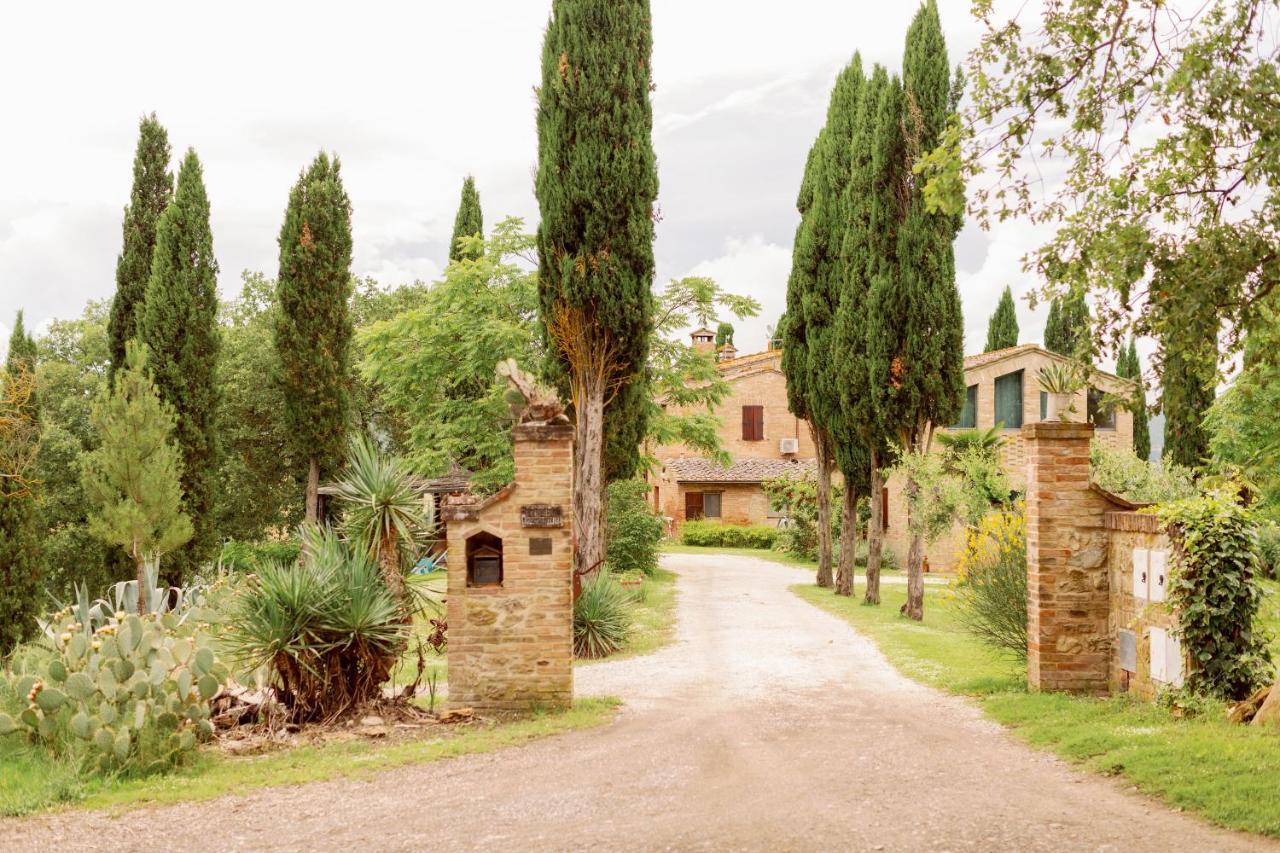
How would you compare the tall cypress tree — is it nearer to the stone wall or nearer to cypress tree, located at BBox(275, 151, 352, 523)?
the stone wall

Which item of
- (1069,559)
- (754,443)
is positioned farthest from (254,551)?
(1069,559)

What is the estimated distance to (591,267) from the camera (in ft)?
53.2

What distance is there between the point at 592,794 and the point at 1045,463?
6.04 metres

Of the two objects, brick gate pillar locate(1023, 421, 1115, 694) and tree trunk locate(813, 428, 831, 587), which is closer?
brick gate pillar locate(1023, 421, 1115, 694)

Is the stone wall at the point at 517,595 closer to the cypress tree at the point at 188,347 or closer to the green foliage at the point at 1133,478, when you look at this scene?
the green foliage at the point at 1133,478

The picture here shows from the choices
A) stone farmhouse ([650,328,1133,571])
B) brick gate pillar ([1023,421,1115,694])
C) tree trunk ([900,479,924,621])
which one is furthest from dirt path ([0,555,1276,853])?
stone farmhouse ([650,328,1133,571])

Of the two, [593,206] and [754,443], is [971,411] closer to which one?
[754,443]

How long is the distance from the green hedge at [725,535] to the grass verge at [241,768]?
102 ft

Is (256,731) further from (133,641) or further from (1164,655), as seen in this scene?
(1164,655)

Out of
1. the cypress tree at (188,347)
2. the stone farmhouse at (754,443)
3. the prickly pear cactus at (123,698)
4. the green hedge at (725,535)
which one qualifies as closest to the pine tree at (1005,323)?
the stone farmhouse at (754,443)

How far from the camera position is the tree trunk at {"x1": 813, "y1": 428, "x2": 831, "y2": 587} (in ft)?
88.9

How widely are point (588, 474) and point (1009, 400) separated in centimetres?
2419

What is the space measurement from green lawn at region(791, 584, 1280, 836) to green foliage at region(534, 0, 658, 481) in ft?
22.6

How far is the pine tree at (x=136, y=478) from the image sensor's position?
22.1m
